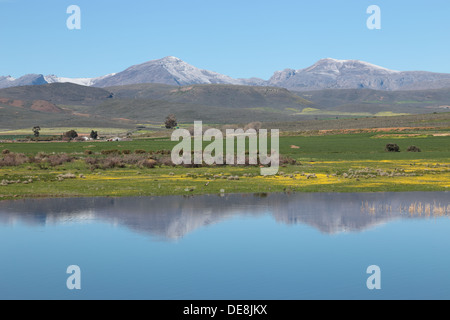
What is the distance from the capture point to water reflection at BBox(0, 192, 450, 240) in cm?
2867

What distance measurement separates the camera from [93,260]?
21.5 metres

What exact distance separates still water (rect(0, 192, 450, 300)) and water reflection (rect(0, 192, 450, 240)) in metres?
0.08

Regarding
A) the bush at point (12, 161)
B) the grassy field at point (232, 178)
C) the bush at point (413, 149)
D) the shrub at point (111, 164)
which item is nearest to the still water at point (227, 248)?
the grassy field at point (232, 178)

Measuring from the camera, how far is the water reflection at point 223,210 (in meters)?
28.7

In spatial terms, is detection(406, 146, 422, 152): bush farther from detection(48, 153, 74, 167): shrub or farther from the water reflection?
detection(48, 153, 74, 167): shrub

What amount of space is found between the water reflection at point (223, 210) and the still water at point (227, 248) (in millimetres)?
76

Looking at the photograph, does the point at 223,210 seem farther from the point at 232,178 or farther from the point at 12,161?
the point at 12,161

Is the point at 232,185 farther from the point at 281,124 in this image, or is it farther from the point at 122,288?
the point at 281,124

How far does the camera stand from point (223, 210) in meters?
32.9

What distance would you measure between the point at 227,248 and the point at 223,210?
9.75 m

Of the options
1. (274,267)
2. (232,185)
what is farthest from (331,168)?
(274,267)

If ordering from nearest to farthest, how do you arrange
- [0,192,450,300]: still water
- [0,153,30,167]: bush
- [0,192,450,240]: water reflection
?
1. [0,192,450,300]: still water
2. [0,192,450,240]: water reflection
3. [0,153,30,167]: bush

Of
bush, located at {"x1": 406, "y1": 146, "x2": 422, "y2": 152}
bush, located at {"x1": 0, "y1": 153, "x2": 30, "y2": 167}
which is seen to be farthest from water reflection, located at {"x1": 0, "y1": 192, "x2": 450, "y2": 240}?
bush, located at {"x1": 406, "y1": 146, "x2": 422, "y2": 152}

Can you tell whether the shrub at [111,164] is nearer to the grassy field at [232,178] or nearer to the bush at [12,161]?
the grassy field at [232,178]
